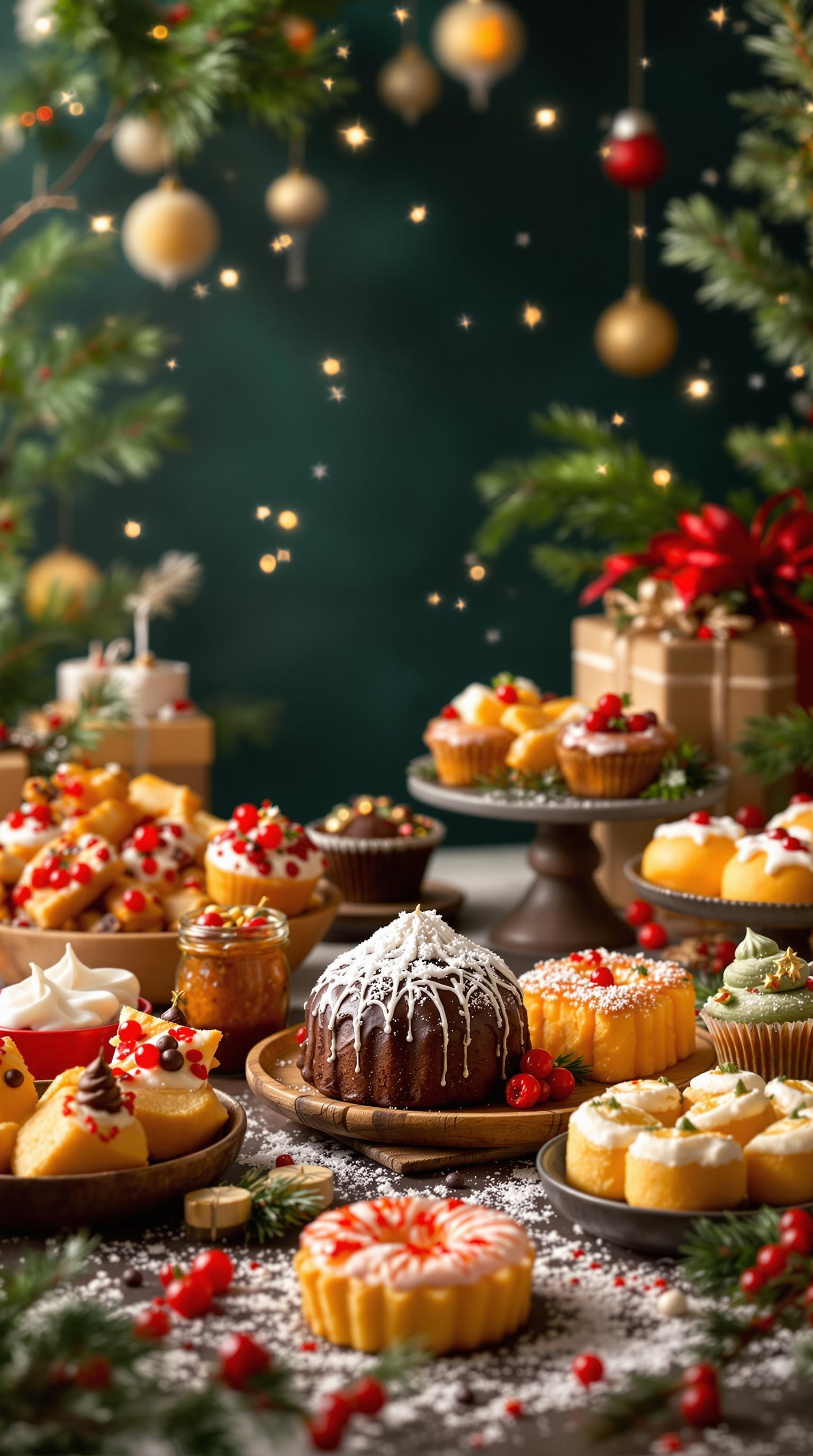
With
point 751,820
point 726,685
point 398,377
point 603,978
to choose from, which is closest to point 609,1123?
point 603,978

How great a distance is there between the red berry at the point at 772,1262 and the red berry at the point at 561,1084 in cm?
46

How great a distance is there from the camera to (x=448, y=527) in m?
4.47

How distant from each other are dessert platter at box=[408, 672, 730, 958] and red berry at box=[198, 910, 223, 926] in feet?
Result: 2.09

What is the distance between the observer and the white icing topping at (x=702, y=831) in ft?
8.01

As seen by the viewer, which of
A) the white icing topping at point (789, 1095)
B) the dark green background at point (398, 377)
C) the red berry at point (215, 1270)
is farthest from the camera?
the dark green background at point (398, 377)

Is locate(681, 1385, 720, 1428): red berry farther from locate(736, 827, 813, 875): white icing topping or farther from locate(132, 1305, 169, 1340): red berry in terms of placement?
locate(736, 827, 813, 875): white icing topping

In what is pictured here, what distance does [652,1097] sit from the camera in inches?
62.7

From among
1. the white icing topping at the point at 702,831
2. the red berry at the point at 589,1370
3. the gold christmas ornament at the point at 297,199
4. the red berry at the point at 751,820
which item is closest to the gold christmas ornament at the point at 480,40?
the gold christmas ornament at the point at 297,199

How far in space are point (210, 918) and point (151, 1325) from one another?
2.51 ft

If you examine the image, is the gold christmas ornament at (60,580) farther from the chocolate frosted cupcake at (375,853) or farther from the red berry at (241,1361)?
the red berry at (241,1361)

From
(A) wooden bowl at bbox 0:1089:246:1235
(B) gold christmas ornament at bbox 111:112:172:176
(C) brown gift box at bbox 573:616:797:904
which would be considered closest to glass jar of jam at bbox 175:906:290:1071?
(A) wooden bowl at bbox 0:1089:246:1235

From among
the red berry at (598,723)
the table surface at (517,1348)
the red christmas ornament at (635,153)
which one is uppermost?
the red christmas ornament at (635,153)

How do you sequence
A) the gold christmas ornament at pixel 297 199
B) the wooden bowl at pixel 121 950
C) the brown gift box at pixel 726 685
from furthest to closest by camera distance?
the gold christmas ornament at pixel 297 199 < the brown gift box at pixel 726 685 < the wooden bowl at pixel 121 950

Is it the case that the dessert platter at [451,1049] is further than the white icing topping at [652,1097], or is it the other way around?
the dessert platter at [451,1049]
